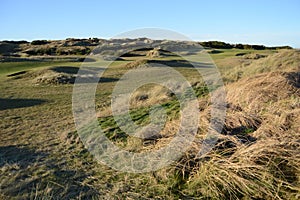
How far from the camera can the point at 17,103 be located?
10.3 metres

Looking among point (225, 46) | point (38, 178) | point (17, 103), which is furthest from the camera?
point (225, 46)

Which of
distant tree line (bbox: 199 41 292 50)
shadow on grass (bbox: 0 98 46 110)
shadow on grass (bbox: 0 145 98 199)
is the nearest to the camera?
shadow on grass (bbox: 0 145 98 199)

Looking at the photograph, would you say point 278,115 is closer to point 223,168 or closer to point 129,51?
point 223,168

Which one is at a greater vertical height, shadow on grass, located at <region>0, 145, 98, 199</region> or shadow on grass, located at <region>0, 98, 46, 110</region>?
shadow on grass, located at <region>0, 145, 98, 199</region>

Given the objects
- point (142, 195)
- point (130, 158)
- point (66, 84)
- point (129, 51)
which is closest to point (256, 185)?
point (142, 195)

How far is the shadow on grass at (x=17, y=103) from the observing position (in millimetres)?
9797

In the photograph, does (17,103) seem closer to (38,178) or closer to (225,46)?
(38,178)

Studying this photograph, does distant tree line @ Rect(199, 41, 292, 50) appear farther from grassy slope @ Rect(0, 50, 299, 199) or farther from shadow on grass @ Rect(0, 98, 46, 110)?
grassy slope @ Rect(0, 50, 299, 199)

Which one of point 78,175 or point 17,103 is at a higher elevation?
point 78,175

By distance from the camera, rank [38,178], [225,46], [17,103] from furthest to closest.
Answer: [225,46] → [17,103] → [38,178]

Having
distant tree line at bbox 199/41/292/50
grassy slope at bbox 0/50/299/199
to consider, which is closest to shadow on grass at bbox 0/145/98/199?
grassy slope at bbox 0/50/299/199

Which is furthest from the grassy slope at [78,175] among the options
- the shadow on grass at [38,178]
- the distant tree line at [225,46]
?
the distant tree line at [225,46]

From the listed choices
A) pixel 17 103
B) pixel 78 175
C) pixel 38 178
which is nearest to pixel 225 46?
pixel 17 103

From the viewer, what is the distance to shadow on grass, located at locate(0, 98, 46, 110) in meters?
9.80
